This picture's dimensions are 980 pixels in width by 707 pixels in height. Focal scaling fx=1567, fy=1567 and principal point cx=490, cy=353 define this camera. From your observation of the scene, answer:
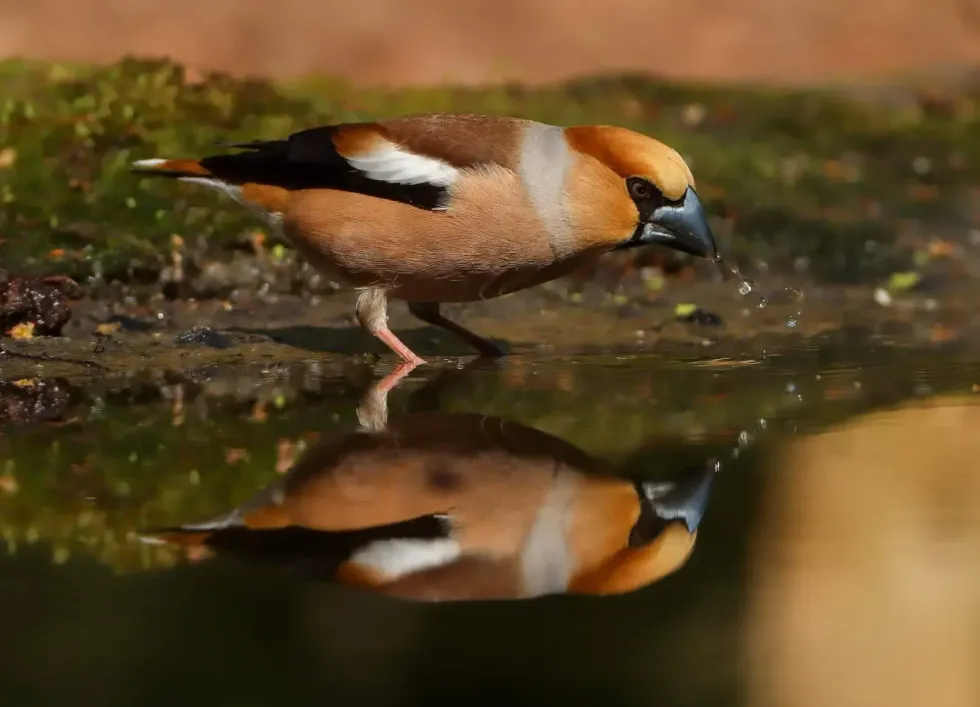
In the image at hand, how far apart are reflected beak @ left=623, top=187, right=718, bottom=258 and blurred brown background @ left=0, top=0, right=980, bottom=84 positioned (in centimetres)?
774

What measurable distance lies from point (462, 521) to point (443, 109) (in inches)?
268

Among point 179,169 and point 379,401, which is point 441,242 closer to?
point 379,401

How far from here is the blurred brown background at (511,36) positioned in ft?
44.5

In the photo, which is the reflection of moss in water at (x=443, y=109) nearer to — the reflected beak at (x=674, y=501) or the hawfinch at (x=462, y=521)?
the hawfinch at (x=462, y=521)

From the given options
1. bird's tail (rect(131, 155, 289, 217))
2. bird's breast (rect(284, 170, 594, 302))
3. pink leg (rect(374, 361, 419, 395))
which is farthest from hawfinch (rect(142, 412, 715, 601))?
bird's tail (rect(131, 155, 289, 217))

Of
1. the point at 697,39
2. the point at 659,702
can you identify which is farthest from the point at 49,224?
the point at 697,39

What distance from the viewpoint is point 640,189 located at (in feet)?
19.8

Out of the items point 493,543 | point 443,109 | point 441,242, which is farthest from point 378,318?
point 443,109

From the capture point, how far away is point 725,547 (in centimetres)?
390

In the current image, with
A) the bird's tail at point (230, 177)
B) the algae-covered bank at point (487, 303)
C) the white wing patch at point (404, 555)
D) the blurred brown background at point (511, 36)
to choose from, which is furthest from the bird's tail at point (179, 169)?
the blurred brown background at point (511, 36)

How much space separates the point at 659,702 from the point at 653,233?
3366 millimetres

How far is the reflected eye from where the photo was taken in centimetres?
601

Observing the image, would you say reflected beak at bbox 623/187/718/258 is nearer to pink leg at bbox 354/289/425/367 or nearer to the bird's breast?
the bird's breast

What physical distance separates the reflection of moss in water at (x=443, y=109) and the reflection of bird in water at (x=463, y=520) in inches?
130
